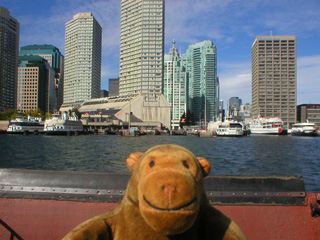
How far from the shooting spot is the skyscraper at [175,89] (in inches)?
6457

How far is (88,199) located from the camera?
113 inches

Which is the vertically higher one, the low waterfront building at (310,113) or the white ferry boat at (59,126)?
the low waterfront building at (310,113)

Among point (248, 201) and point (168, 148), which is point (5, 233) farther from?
point (248, 201)

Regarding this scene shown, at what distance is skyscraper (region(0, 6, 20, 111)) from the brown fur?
165566mm

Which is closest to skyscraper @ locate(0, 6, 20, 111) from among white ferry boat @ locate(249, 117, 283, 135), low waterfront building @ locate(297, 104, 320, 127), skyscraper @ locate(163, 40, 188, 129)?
skyscraper @ locate(163, 40, 188, 129)

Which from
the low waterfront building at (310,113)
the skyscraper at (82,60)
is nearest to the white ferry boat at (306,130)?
the low waterfront building at (310,113)

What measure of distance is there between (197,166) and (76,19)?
635 feet

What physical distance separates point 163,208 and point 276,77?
184960mm

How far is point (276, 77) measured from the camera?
166 m

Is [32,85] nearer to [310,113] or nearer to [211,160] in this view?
[310,113]

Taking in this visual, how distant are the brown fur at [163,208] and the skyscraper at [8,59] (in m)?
166

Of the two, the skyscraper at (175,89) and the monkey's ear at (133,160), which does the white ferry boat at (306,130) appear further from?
the monkey's ear at (133,160)

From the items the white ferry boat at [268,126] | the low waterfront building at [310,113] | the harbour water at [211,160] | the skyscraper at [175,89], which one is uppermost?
the skyscraper at [175,89]

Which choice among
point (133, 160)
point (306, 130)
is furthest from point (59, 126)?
point (306, 130)
